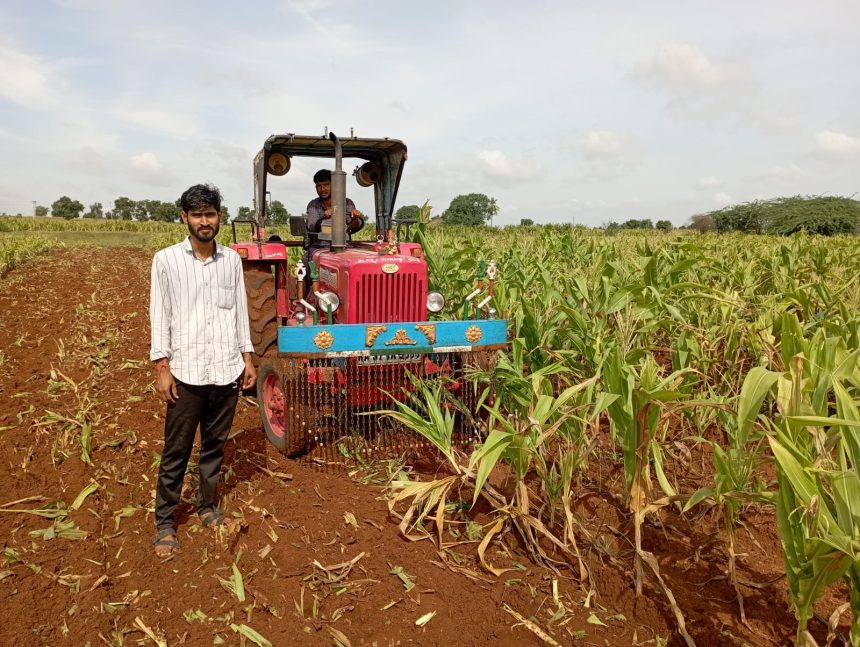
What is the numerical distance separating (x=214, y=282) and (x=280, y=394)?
1324 mm

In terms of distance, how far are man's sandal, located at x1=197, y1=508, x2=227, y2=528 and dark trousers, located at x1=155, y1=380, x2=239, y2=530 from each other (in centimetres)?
8

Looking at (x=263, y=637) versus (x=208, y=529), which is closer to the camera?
(x=263, y=637)

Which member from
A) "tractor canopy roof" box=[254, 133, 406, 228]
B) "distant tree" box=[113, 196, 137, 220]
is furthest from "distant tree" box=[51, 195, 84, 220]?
"tractor canopy roof" box=[254, 133, 406, 228]

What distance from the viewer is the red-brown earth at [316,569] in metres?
2.25

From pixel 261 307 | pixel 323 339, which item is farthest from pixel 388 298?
pixel 261 307

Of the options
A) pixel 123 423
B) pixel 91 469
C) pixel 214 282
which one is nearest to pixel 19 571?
pixel 91 469

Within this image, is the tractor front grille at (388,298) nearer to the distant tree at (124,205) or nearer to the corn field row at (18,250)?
the corn field row at (18,250)

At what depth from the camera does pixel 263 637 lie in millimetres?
2186

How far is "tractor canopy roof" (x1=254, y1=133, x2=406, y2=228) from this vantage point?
467 centimetres

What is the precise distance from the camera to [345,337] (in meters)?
3.54

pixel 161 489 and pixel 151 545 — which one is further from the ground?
pixel 161 489

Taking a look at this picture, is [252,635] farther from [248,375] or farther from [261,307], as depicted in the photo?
[261,307]

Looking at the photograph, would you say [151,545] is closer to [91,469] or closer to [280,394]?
[91,469]

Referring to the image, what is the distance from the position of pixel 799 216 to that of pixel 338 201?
2174 centimetres
